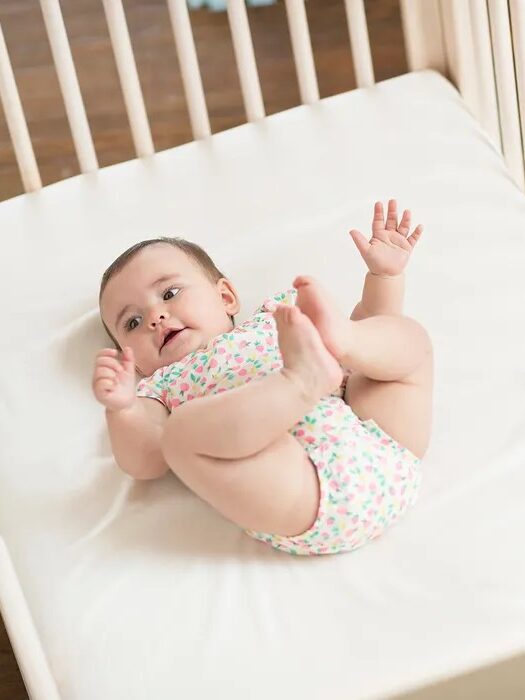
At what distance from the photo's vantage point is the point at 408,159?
165cm

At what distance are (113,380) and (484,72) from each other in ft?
2.69

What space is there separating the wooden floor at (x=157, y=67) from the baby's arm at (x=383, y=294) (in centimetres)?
107

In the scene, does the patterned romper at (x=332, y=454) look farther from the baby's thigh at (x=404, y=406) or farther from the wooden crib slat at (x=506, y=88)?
the wooden crib slat at (x=506, y=88)

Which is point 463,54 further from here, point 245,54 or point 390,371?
point 390,371

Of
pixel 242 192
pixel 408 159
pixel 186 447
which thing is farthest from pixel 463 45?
pixel 186 447

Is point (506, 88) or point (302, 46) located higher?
point (302, 46)

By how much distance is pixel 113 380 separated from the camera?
1227 millimetres

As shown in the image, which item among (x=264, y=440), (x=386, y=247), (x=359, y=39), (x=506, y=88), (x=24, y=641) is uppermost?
(x=359, y=39)

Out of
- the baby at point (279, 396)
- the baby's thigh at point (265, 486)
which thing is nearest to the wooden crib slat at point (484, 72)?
the baby at point (279, 396)

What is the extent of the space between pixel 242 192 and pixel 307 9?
1.04 m

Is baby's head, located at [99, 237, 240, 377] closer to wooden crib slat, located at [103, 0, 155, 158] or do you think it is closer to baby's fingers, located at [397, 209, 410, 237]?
baby's fingers, located at [397, 209, 410, 237]

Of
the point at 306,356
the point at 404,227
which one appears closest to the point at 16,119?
the point at 404,227

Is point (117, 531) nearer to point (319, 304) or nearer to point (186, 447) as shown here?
point (186, 447)

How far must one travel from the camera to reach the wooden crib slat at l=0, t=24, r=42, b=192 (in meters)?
1.65
